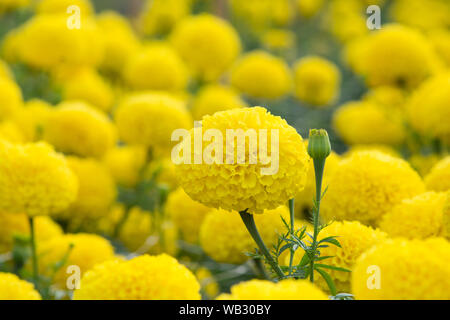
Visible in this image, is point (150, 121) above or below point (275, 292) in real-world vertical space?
above

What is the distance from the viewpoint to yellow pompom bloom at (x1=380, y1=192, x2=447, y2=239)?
0.75m

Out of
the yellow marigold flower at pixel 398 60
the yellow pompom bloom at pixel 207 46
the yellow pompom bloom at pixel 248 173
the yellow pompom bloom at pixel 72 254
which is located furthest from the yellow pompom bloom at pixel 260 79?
the yellow pompom bloom at pixel 248 173

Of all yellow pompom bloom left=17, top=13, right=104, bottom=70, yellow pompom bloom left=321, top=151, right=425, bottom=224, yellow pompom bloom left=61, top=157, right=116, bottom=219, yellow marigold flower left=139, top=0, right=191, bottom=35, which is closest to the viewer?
yellow pompom bloom left=321, top=151, right=425, bottom=224

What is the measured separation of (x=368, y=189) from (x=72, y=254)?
0.52 metres

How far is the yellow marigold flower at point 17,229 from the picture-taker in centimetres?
118

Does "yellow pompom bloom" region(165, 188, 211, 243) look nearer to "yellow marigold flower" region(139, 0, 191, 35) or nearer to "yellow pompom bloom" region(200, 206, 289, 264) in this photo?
"yellow pompom bloom" region(200, 206, 289, 264)

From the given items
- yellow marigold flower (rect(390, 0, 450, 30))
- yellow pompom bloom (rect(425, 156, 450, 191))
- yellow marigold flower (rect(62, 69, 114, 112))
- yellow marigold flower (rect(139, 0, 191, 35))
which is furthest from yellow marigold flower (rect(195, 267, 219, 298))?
yellow marigold flower (rect(390, 0, 450, 30))

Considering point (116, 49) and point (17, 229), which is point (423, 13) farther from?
point (17, 229)

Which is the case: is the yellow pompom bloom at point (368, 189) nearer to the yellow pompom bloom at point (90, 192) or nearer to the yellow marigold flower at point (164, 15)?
the yellow pompom bloom at point (90, 192)

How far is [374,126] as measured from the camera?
6.32 ft

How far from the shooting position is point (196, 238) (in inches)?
50.5

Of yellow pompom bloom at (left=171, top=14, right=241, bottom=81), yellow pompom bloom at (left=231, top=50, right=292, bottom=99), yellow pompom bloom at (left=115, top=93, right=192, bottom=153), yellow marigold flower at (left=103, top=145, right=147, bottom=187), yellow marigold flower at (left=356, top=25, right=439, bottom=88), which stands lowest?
yellow marigold flower at (left=103, top=145, right=147, bottom=187)

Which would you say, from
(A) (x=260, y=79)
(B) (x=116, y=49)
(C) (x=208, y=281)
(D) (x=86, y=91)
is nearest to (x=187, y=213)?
(C) (x=208, y=281)

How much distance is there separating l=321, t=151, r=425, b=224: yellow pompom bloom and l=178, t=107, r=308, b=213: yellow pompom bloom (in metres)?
0.26
